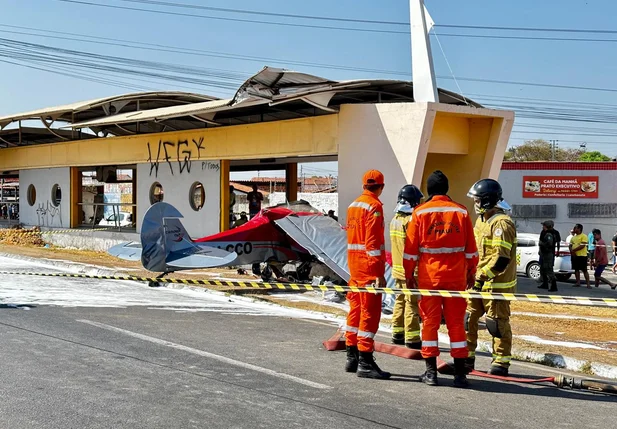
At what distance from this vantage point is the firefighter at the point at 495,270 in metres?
7.30

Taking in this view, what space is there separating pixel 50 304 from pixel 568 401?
28.5 feet

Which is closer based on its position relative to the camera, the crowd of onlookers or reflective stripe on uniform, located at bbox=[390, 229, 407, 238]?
reflective stripe on uniform, located at bbox=[390, 229, 407, 238]

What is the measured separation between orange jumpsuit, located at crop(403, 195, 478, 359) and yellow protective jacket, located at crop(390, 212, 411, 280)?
2.18 metres

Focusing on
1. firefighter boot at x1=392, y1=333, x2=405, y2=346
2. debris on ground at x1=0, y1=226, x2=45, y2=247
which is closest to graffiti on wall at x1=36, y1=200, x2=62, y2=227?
debris on ground at x1=0, y1=226, x2=45, y2=247

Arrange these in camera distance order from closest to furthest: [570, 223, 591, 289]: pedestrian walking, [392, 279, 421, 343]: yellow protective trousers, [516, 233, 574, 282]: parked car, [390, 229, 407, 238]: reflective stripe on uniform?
[392, 279, 421, 343]: yellow protective trousers, [390, 229, 407, 238]: reflective stripe on uniform, [570, 223, 591, 289]: pedestrian walking, [516, 233, 574, 282]: parked car

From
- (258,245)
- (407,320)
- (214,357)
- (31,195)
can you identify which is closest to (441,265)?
(407,320)

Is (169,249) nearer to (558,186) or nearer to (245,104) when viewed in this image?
(245,104)

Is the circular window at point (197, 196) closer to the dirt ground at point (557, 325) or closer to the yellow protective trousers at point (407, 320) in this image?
the dirt ground at point (557, 325)

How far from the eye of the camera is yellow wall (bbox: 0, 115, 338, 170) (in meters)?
18.1

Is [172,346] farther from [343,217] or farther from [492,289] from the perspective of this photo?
[343,217]

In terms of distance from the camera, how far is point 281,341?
351 inches

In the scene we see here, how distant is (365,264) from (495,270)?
1.40 metres

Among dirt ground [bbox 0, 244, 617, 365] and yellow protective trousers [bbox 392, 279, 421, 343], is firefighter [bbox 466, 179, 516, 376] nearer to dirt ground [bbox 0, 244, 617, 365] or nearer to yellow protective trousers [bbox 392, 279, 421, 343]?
yellow protective trousers [bbox 392, 279, 421, 343]

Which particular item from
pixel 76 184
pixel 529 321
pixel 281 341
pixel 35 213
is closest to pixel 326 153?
pixel 529 321
